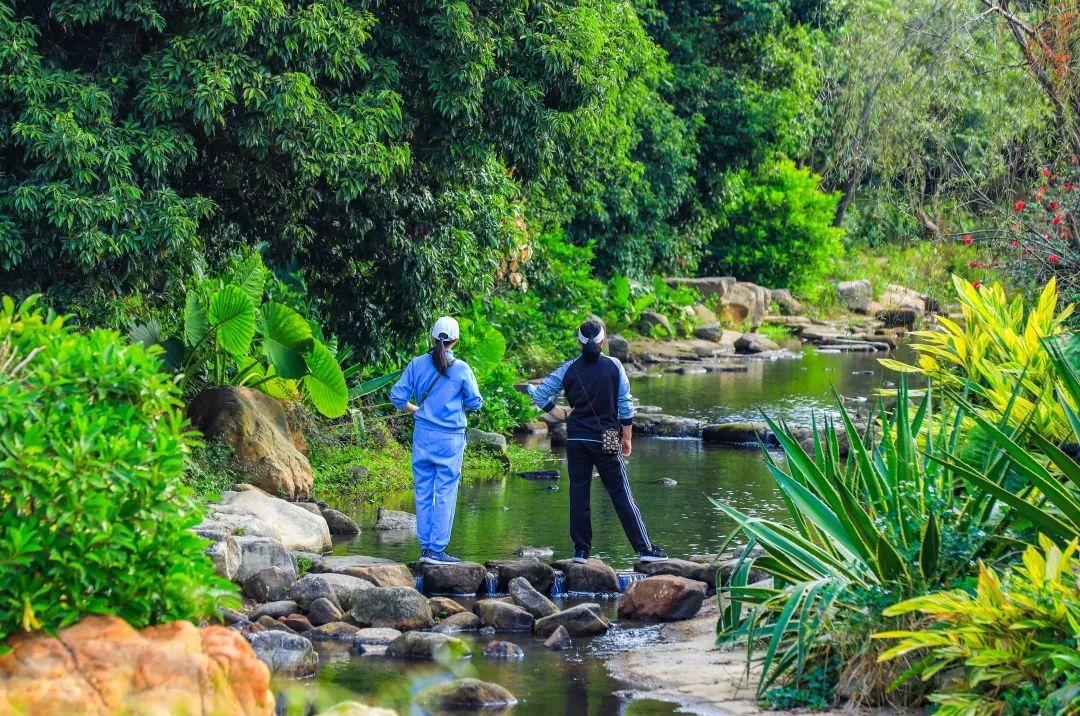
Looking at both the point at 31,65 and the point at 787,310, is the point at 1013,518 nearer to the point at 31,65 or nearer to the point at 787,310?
the point at 31,65

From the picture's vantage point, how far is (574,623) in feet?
29.0

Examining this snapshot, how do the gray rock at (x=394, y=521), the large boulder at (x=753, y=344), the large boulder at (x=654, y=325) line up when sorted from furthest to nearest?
1. the large boulder at (x=753, y=344)
2. the large boulder at (x=654, y=325)
3. the gray rock at (x=394, y=521)

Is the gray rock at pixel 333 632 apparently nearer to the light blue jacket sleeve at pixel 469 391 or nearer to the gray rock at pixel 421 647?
the gray rock at pixel 421 647

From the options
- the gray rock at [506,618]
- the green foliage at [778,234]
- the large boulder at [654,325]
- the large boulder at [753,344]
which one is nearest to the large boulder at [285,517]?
the gray rock at [506,618]

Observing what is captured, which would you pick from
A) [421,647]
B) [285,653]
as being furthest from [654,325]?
[285,653]

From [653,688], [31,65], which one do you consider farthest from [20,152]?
[653,688]

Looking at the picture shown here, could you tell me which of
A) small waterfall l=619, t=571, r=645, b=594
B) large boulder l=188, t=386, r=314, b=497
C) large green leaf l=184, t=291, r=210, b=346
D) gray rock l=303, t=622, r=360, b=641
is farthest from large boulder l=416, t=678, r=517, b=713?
large green leaf l=184, t=291, r=210, b=346

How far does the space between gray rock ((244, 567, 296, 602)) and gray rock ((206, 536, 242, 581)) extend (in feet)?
0.48

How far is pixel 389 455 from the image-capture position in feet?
51.1

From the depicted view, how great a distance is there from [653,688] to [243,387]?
6.98m

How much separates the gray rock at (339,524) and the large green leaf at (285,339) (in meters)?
1.65

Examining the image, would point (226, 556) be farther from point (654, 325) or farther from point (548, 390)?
point (654, 325)

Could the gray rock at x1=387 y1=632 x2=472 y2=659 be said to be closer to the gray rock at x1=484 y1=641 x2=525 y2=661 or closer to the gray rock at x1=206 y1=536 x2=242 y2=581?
the gray rock at x1=484 y1=641 x2=525 y2=661

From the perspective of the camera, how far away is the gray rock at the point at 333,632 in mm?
8641
